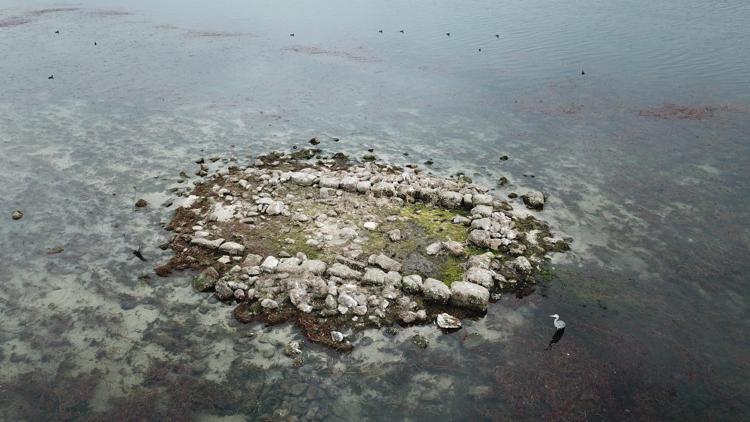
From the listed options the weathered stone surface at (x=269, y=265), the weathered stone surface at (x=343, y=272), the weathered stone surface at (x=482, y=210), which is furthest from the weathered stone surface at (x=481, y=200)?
the weathered stone surface at (x=269, y=265)

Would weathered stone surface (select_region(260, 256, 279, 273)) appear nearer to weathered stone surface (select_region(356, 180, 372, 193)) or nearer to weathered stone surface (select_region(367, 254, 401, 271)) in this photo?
weathered stone surface (select_region(367, 254, 401, 271))

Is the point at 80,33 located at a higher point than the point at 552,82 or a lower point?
lower

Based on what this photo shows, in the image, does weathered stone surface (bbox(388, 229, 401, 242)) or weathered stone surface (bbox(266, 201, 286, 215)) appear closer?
weathered stone surface (bbox(388, 229, 401, 242))

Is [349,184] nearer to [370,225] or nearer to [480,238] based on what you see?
[370,225]

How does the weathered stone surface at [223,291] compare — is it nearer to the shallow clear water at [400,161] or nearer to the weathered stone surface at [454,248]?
the shallow clear water at [400,161]

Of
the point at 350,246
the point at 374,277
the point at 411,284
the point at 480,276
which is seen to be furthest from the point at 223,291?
the point at 480,276

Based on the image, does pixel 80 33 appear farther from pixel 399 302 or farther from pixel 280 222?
pixel 399 302

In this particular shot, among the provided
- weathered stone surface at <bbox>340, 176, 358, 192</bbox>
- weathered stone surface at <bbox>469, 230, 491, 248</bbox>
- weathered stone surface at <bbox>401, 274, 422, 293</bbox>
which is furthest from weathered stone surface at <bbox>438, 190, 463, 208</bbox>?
weathered stone surface at <bbox>401, 274, 422, 293</bbox>

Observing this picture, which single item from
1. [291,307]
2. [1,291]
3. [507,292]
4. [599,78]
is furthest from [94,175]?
[599,78]
